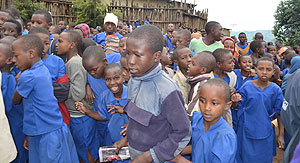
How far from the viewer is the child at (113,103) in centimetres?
255

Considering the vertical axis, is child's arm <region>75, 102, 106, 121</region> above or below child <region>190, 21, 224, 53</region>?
below

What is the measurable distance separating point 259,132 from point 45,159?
2.61m

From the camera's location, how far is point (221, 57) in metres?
3.18

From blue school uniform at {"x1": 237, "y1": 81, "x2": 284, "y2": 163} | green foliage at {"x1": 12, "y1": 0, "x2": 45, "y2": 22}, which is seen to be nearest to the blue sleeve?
blue school uniform at {"x1": 237, "y1": 81, "x2": 284, "y2": 163}

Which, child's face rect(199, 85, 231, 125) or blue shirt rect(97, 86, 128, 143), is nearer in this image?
child's face rect(199, 85, 231, 125)

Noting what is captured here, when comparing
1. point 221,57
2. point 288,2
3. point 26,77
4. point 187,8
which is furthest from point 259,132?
Result: point 187,8

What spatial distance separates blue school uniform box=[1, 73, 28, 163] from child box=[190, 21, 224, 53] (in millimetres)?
3153

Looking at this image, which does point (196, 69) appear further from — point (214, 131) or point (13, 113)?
point (13, 113)

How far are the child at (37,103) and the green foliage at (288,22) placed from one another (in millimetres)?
13289

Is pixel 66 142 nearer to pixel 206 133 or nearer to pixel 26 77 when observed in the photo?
pixel 26 77

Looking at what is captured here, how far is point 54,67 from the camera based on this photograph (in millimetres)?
2652

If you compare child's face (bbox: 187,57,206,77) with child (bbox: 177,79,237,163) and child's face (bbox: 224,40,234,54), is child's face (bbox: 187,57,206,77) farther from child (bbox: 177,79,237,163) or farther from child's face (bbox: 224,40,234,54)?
child's face (bbox: 224,40,234,54)

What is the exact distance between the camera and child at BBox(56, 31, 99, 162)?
2.78 meters

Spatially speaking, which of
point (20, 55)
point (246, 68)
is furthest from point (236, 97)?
point (20, 55)
